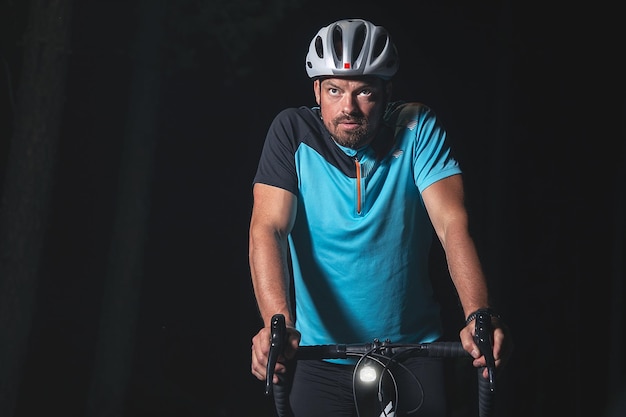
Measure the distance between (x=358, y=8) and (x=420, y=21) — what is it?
2.36ft

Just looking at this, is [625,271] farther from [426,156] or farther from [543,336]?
[426,156]

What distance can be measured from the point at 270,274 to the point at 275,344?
576 millimetres

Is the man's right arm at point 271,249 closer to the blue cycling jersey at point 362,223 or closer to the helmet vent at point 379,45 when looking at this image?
the blue cycling jersey at point 362,223

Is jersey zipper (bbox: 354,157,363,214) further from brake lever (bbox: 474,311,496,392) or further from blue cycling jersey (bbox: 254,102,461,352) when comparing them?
brake lever (bbox: 474,311,496,392)

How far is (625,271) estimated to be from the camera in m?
8.88

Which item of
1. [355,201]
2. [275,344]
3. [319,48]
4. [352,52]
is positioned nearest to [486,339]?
[275,344]

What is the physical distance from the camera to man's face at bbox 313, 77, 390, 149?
3.13 meters

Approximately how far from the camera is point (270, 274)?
290 centimetres

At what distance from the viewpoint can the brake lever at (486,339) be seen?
2.32 metres

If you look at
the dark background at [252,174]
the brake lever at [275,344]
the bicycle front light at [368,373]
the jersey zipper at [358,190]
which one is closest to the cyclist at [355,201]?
the jersey zipper at [358,190]

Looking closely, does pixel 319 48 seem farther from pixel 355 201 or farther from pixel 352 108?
pixel 355 201

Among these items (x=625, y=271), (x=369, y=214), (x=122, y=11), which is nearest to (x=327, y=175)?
(x=369, y=214)

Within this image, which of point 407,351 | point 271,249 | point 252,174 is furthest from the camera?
point 252,174

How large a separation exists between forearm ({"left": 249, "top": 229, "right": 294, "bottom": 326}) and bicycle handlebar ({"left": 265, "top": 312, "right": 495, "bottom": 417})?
18 centimetres
